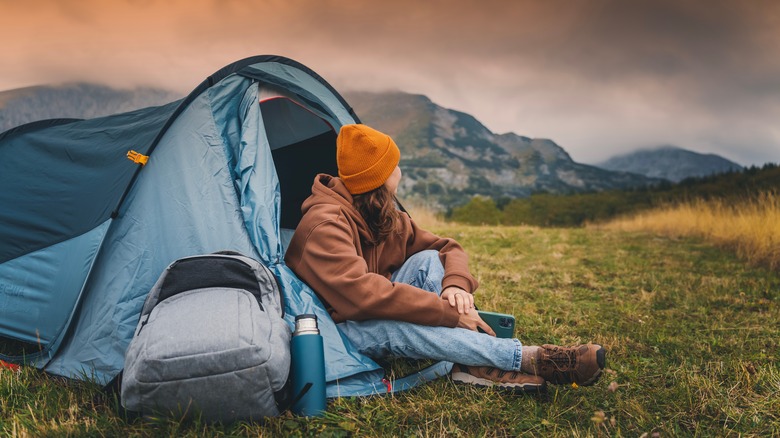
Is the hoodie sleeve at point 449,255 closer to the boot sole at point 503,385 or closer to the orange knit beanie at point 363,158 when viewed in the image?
the boot sole at point 503,385

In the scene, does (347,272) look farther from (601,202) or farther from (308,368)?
(601,202)

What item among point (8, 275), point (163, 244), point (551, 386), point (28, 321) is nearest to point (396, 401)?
point (551, 386)

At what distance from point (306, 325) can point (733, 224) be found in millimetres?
10522

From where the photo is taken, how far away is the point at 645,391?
302cm

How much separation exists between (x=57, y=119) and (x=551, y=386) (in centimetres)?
467

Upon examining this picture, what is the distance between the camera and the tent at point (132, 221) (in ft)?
9.87

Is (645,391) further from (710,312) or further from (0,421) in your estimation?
(0,421)

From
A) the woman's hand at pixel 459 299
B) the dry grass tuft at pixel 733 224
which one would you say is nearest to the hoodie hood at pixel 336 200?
the woman's hand at pixel 459 299

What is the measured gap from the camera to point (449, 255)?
11.2ft

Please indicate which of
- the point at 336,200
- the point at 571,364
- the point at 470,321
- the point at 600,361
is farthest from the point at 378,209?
the point at 600,361

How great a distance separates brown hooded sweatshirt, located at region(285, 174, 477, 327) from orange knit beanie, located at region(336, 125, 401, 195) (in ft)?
0.34

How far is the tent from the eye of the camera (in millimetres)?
3008

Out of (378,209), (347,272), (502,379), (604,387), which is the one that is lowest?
(604,387)

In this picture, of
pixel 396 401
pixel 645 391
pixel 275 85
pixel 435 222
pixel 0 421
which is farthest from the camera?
pixel 435 222
